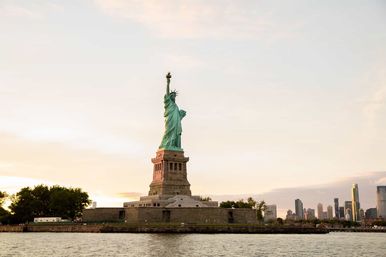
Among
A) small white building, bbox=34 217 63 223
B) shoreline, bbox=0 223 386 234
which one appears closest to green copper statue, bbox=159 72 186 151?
shoreline, bbox=0 223 386 234

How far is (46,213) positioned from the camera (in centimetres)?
13012

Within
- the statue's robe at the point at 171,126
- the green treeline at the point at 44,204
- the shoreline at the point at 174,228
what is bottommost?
the shoreline at the point at 174,228

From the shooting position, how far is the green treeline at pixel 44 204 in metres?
128

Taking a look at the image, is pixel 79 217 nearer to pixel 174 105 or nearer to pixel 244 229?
pixel 174 105

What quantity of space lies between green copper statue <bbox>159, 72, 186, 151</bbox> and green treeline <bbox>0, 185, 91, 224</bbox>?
99.7 ft

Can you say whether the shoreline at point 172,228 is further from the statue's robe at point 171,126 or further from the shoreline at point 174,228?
the statue's robe at point 171,126

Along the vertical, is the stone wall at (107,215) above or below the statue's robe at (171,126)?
below

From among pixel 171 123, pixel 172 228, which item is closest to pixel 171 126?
pixel 171 123

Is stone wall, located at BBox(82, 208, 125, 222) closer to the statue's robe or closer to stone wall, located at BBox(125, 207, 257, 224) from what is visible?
stone wall, located at BBox(125, 207, 257, 224)

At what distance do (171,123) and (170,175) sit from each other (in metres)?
12.9

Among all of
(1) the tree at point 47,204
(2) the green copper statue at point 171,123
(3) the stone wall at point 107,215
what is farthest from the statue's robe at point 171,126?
(1) the tree at point 47,204

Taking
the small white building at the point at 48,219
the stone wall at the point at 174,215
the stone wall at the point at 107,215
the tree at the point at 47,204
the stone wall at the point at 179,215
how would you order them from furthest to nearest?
1. the tree at the point at 47,204
2. the small white building at the point at 48,219
3. the stone wall at the point at 107,215
4. the stone wall at the point at 174,215
5. the stone wall at the point at 179,215

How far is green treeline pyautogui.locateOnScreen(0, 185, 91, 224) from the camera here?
5059 inches

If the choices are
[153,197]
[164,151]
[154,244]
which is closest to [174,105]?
[164,151]
